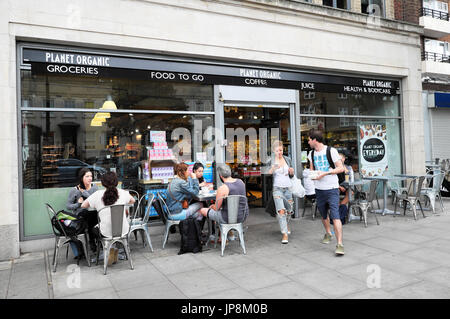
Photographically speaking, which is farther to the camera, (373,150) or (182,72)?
(373,150)

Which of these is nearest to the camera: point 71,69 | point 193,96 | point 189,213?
point 189,213

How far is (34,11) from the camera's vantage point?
592cm

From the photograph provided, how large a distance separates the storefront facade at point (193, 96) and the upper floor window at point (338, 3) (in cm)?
66

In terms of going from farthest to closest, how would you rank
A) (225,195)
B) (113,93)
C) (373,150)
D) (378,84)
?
1. (373,150)
2. (378,84)
3. (113,93)
4. (225,195)

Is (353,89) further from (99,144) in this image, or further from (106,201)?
(106,201)

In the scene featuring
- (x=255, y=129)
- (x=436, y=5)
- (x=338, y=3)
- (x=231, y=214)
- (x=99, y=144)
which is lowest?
(x=231, y=214)

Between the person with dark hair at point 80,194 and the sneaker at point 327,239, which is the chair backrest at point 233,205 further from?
the person with dark hair at point 80,194

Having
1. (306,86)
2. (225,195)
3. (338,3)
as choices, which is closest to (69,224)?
(225,195)

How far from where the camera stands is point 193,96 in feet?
25.3

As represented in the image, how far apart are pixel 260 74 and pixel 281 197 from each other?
336 cm

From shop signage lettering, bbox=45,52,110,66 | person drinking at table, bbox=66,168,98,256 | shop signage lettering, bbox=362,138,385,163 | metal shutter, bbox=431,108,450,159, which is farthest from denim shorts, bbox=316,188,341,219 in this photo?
metal shutter, bbox=431,108,450,159

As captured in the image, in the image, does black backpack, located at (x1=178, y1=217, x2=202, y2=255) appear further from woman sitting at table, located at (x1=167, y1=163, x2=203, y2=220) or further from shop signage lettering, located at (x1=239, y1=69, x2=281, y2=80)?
shop signage lettering, located at (x1=239, y1=69, x2=281, y2=80)

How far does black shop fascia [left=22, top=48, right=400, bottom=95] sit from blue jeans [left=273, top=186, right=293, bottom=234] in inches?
116

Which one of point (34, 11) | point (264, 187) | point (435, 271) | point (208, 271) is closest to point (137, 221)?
point (208, 271)
